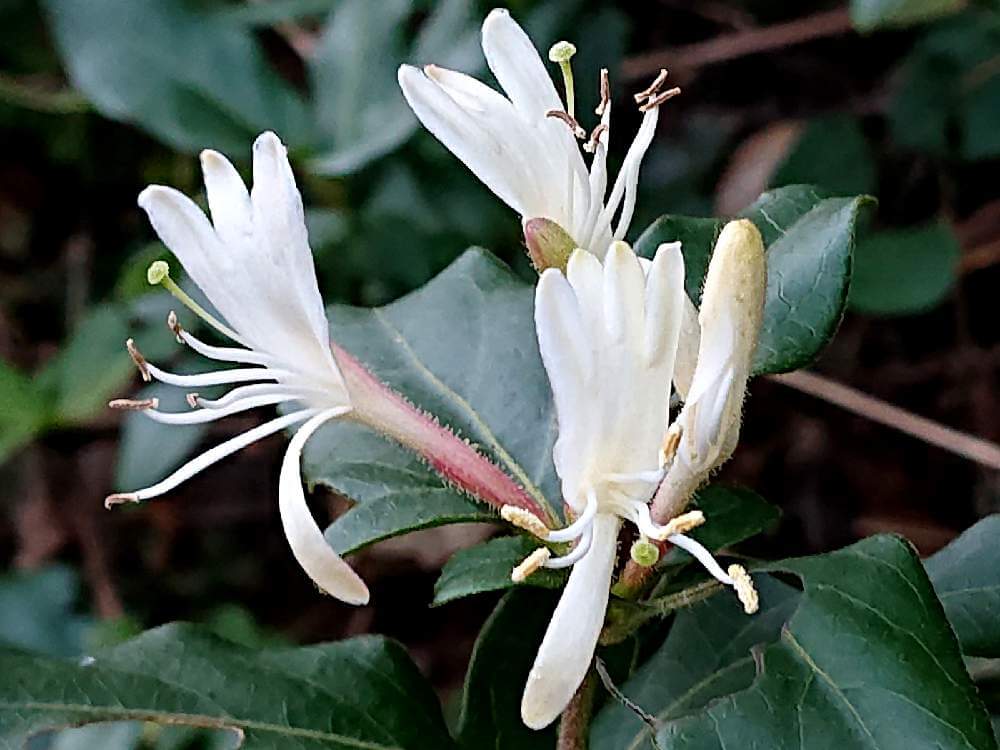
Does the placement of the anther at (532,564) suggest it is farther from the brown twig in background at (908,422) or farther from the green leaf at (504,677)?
the brown twig in background at (908,422)

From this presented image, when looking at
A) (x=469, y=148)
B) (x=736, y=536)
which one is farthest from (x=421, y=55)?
(x=736, y=536)

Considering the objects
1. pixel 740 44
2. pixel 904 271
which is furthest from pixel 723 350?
pixel 740 44

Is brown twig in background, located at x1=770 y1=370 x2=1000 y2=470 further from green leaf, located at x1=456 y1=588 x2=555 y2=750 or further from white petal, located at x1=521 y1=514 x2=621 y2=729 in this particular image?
white petal, located at x1=521 y1=514 x2=621 y2=729

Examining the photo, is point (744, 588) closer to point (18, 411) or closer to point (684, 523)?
point (684, 523)

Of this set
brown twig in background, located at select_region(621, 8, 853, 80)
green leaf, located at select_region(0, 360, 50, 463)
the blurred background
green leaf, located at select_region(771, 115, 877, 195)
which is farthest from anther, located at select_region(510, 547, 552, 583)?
brown twig in background, located at select_region(621, 8, 853, 80)

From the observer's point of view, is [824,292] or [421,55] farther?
[421,55]

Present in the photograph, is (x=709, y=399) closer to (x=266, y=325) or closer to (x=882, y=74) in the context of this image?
(x=266, y=325)
